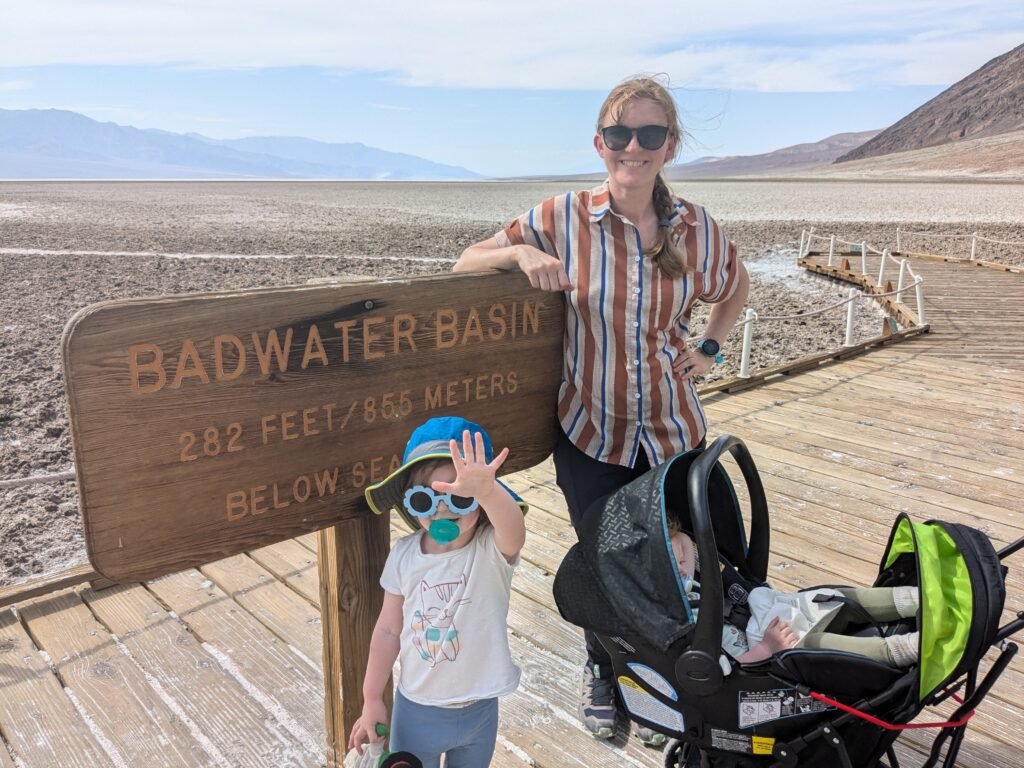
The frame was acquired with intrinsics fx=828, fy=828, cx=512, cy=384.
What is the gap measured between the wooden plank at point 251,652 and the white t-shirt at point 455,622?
942 millimetres

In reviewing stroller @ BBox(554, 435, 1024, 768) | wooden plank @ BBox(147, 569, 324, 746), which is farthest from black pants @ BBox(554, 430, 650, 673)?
Answer: wooden plank @ BBox(147, 569, 324, 746)

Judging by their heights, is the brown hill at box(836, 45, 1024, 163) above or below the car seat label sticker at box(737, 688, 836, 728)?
above

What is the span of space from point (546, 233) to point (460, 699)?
3.75 ft

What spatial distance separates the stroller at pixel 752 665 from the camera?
159 cm

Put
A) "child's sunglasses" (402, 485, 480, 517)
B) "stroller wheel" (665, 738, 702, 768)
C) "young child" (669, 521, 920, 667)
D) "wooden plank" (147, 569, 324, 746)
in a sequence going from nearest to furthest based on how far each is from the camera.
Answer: "child's sunglasses" (402, 485, 480, 517) → "young child" (669, 521, 920, 667) → "stroller wheel" (665, 738, 702, 768) → "wooden plank" (147, 569, 324, 746)

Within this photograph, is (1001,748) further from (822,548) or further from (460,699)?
(460,699)

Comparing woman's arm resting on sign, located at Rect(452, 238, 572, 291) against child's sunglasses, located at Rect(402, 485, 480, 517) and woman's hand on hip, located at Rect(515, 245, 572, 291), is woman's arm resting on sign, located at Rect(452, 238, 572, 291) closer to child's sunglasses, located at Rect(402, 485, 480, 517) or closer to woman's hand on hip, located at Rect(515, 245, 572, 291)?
woman's hand on hip, located at Rect(515, 245, 572, 291)

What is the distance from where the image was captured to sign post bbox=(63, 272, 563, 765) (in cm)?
141

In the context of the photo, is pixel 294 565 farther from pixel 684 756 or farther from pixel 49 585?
pixel 684 756

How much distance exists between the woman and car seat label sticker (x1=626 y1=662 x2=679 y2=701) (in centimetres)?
37

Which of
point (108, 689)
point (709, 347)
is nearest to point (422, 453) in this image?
point (709, 347)

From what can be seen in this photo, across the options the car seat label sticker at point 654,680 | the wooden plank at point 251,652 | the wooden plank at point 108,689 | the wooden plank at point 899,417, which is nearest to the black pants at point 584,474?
the car seat label sticker at point 654,680

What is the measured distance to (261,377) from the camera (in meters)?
1.58

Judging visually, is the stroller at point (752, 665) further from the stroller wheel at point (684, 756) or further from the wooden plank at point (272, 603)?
the wooden plank at point (272, 603)
